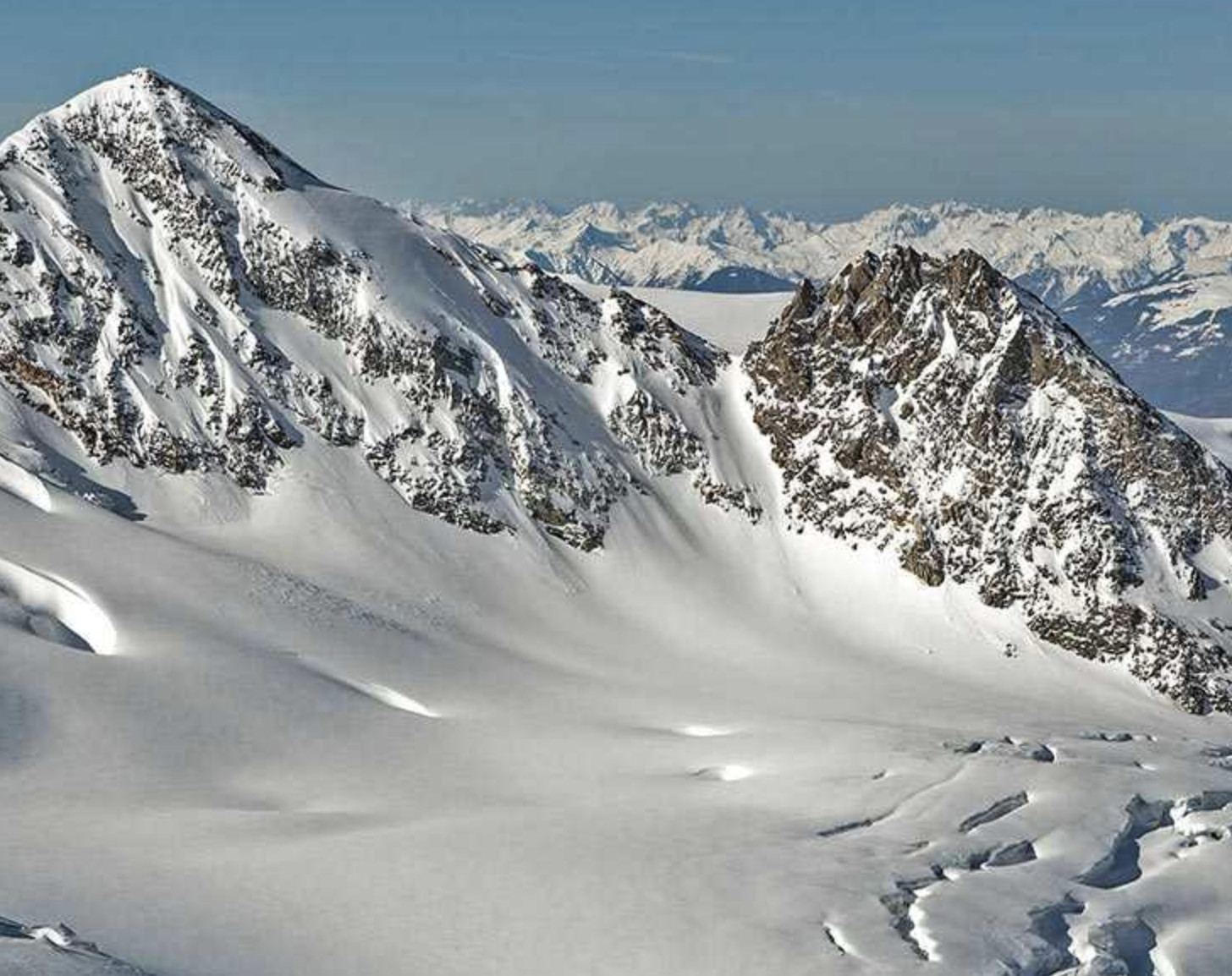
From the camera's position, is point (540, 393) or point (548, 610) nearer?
point (548, 610)

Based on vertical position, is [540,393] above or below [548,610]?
above

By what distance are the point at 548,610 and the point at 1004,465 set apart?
141 feet

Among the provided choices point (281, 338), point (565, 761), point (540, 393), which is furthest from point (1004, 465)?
point (281, 338)

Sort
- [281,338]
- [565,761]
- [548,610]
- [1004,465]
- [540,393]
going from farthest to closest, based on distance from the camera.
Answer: [540,393]
[1004,465]
[281,338]
[548,610]
[565,761]

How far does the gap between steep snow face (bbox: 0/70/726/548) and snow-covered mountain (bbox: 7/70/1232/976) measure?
1.35 feet

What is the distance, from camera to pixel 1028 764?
66250 millimetres

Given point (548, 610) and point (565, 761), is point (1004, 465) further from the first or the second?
point (565, 761)

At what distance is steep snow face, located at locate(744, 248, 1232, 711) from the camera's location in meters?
108

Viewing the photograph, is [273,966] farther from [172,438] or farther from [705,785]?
[172,438]

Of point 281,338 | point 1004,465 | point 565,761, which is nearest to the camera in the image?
point 565,761

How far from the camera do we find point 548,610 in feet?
336

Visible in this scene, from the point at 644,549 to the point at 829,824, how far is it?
5766 centimetres

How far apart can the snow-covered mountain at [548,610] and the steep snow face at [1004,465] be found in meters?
0.39

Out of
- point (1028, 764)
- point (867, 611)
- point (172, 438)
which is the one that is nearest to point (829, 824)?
point (1028, 764)
